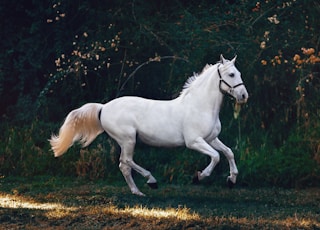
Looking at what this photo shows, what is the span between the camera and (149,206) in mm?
9516

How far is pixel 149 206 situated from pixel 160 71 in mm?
5302

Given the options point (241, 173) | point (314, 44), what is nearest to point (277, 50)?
point (314, 44)

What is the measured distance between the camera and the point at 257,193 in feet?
36.1

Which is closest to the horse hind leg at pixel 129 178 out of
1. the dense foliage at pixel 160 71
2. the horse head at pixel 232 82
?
the dense foliage at pixel 160 71

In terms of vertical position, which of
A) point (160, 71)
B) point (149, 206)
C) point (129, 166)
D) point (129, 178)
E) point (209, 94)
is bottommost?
point (149, 206)

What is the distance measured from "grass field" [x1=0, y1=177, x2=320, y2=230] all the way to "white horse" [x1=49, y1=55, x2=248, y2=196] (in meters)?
0.51

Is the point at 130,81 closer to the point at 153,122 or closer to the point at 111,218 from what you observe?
the point at 153,122

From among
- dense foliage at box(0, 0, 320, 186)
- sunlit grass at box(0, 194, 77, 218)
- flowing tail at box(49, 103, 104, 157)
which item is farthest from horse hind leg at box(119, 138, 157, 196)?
dense foliage at box(0, 0, 320, 186)

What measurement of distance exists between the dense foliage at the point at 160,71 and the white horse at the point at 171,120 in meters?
1.62

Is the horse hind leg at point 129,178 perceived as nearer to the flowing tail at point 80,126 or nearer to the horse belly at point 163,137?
the horse belly at point 163,137

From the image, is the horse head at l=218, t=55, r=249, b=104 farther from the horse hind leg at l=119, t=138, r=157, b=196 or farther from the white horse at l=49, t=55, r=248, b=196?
the horse hind leg at l=119, t=138, r=157, b=196

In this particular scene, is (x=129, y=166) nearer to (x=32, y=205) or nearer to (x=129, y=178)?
(x=129, y=178)

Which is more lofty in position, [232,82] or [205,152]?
[232,82]

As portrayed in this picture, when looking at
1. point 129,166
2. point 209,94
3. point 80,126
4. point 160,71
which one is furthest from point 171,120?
point 160,71
